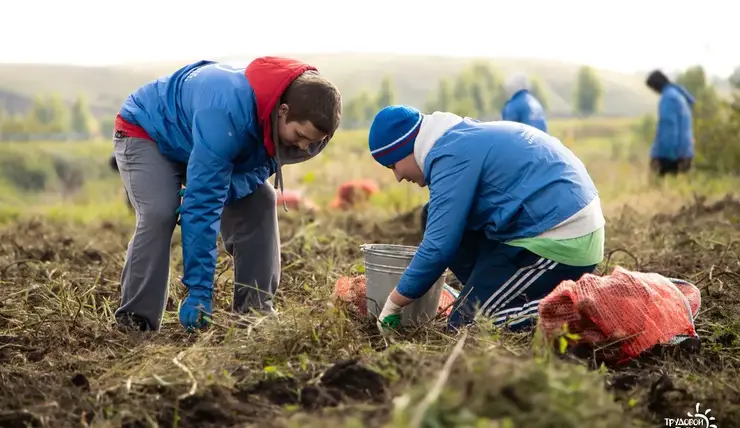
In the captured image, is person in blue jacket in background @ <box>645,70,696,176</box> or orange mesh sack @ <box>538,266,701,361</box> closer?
orange mesh sack @ <box>538,266,701,361</box>

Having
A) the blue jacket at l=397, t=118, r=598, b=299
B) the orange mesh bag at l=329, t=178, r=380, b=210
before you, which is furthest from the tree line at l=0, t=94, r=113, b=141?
the blue jacket at l=397, t=118, r=598, b=299

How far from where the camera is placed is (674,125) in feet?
33.1

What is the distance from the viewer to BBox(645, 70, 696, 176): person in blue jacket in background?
32.9ft

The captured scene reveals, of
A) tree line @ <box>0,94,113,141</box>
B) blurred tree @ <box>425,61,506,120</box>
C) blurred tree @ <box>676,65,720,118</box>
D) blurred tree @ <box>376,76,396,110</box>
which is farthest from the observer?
blurred tree @ <box>376,76,396,110</box>

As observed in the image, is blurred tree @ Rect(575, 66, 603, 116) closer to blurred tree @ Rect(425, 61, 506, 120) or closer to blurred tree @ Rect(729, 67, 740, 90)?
blurred tree @ Rect(425, 61, 506, 120)

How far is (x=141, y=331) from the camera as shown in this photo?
3951 millimetres

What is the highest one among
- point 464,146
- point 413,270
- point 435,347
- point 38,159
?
point 464,146

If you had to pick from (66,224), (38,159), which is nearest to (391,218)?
(66,224)

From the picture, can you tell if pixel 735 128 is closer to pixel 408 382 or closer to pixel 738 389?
pixel 738 389

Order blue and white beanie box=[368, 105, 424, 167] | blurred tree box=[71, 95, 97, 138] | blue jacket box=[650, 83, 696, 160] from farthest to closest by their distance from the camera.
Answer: blurred tree box=[71, 95, 97, 138] < blue jacket box=[650, 83, 696, 160] < blue and white beanie box=[368, 105, 424, 167]

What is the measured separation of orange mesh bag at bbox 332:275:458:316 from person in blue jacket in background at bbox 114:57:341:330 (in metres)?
0.36

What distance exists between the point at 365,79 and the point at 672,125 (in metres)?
39.5

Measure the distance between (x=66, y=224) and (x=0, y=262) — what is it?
3.58 metres

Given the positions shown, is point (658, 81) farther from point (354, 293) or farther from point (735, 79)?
point (354, 293)
